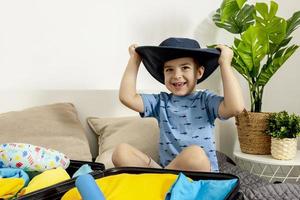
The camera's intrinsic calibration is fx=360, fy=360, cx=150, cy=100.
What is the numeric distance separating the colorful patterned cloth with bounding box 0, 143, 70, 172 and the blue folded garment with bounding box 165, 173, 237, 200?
0.42 m

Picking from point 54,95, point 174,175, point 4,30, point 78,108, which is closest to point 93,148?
point 78,108

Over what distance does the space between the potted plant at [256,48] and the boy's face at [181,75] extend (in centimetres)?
48

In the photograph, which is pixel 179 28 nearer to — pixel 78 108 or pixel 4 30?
pixel 78 108

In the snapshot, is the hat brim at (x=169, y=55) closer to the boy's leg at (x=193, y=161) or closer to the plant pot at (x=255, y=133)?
the boy's leg at (x=193, y=161)

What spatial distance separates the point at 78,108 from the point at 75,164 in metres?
0.51

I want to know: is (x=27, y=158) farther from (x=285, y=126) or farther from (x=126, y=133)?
(x=285, y=126)

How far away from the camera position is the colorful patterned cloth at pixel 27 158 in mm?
976

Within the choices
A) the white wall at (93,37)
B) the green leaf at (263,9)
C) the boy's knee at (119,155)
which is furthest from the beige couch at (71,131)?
the green leaf at (263,9)

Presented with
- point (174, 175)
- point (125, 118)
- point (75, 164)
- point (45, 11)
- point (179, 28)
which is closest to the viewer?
point (174, 175)

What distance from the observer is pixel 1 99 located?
5.01ft

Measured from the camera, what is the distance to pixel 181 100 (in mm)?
1265

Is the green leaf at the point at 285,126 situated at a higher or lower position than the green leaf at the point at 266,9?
lower

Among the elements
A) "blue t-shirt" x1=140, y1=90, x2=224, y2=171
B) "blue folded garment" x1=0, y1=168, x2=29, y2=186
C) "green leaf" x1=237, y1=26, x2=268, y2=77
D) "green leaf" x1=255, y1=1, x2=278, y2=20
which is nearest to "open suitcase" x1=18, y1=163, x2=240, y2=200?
"blue folded garment" x1=0, y1=168, x2=29, y2=186

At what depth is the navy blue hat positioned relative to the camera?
1.16m
